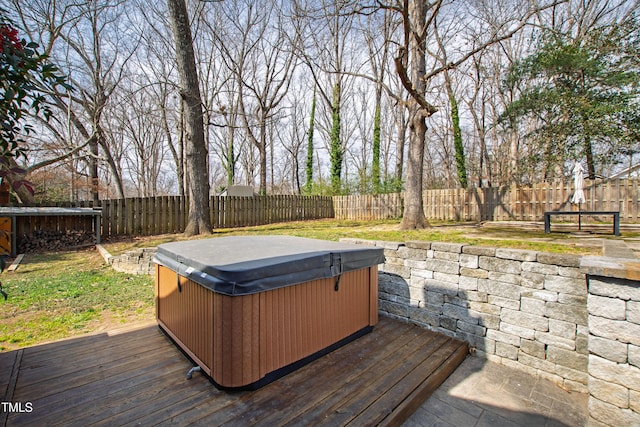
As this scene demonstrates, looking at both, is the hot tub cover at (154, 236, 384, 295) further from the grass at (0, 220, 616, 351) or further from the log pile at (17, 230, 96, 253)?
the log pile at (17, 230, 96, 253)

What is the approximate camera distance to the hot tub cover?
1.79 meters

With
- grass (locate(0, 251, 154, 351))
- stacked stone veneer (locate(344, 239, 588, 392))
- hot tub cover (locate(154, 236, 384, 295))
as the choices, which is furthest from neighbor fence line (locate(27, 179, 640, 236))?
stacked stone veneer (locate(344, 239, 588, 392))

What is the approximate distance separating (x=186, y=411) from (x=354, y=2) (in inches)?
240

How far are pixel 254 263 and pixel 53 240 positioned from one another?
26.6 ft

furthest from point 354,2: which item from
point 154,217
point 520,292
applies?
point 154,217

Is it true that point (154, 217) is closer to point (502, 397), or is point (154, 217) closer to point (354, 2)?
point (354, 2)

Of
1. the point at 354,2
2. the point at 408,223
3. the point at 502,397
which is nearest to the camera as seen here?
the point at 502,397

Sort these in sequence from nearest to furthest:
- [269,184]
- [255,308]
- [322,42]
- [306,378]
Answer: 1. [255,308]
2. [306,378]
3. [322,42]
4. [269,184]

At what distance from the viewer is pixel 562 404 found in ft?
7.31

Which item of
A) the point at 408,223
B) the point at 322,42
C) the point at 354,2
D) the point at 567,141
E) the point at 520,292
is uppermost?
the point at 322,42

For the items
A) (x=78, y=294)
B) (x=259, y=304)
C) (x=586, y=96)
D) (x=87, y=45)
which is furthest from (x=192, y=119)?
(x=586, y=96)

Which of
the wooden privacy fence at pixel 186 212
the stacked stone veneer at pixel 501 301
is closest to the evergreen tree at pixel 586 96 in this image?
the stacked stone veneer at pixel 501 301

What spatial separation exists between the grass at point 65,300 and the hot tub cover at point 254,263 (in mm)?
1341

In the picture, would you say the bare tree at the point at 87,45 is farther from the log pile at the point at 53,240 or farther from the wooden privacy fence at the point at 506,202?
the wooden privacy fence at the point at 506,202
